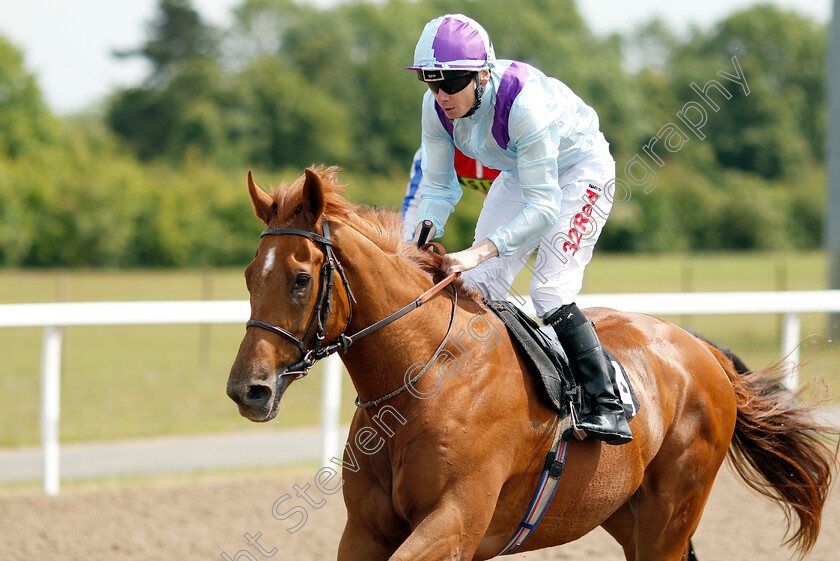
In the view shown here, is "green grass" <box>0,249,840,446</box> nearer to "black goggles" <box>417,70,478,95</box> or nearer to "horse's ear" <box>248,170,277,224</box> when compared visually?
"black goggles" <box>417,70,478,95</box>

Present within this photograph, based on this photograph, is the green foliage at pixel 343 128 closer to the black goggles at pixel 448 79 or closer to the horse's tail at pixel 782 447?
the horse's tail at pixel 782 447

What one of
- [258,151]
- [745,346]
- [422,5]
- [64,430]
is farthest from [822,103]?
[64,430]

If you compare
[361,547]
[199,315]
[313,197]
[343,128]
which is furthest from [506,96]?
[343,128]

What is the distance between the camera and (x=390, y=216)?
2.98 metres

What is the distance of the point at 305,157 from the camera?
1620 inches

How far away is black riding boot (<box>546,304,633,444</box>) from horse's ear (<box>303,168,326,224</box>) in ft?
3.11

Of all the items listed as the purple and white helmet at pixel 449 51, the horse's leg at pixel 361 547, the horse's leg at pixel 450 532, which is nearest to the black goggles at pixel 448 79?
the purple and white helmet at pixel 449 51

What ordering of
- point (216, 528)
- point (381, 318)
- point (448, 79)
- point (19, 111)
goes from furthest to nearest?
1. point (19, 111)
2. point (216, 528)
3. point (448, 79)
4. point (381, 318)

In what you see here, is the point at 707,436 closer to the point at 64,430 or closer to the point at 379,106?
the point at 64,430

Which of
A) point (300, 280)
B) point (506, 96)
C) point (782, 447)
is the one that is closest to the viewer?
point (300, 280)

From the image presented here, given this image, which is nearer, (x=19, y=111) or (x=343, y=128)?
(x=19, y=111)

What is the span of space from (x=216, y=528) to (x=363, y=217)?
2796 mm

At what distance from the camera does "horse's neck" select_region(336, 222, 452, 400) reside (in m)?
2.72

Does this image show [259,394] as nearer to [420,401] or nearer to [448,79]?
[420,401]
